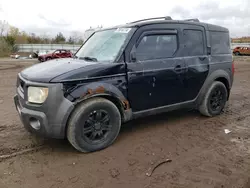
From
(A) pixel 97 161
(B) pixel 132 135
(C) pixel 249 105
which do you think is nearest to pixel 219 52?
(C) pixel 249 105

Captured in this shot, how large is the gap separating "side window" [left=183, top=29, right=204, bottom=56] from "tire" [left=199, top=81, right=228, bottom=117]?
0.83 meters

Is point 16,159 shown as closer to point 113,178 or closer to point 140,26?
point 113,178

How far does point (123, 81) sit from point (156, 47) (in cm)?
95

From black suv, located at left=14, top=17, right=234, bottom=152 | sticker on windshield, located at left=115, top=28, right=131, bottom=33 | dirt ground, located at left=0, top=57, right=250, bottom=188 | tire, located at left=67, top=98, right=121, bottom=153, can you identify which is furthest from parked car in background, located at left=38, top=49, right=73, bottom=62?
tire, located at left=67, top=98, right=121, bottom=153

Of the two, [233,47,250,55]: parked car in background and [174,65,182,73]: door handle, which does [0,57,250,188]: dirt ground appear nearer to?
[174,65,182,73]: door handle

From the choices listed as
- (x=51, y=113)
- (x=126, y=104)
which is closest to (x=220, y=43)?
(x=126, y=104)

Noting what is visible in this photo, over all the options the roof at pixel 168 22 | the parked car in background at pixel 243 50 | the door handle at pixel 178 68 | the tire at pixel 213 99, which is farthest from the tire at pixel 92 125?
the parked car in background at pixel 243 50

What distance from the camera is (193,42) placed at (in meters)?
4.68

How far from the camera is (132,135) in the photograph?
4.23 metres

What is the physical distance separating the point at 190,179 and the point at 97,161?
1264mm

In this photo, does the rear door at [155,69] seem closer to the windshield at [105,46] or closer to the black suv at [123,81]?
the black suv at [123,81]

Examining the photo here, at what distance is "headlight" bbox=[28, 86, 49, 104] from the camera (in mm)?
3212

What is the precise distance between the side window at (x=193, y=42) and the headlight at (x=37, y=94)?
2720 millimetres

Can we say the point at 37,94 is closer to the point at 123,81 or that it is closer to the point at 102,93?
the point at 102,93
